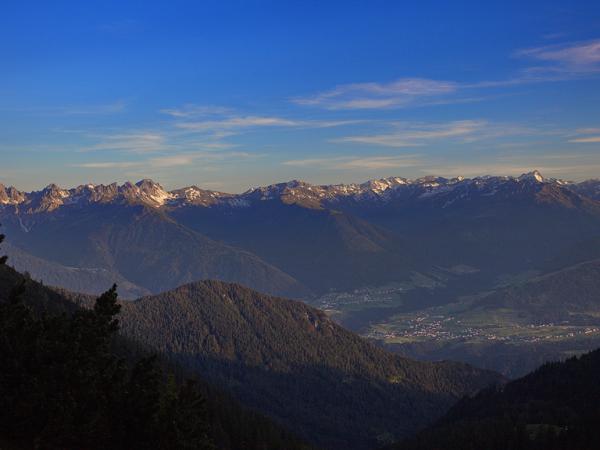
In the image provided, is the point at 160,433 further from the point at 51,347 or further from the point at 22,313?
the point at 22,313

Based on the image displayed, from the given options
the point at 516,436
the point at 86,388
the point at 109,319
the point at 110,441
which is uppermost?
the point at 109,319

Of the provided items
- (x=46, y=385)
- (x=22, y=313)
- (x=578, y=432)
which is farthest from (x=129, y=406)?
(x=578, y=432)

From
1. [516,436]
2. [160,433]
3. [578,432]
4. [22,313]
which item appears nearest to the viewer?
[160,433]

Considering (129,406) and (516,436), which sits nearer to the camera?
(129,406)
